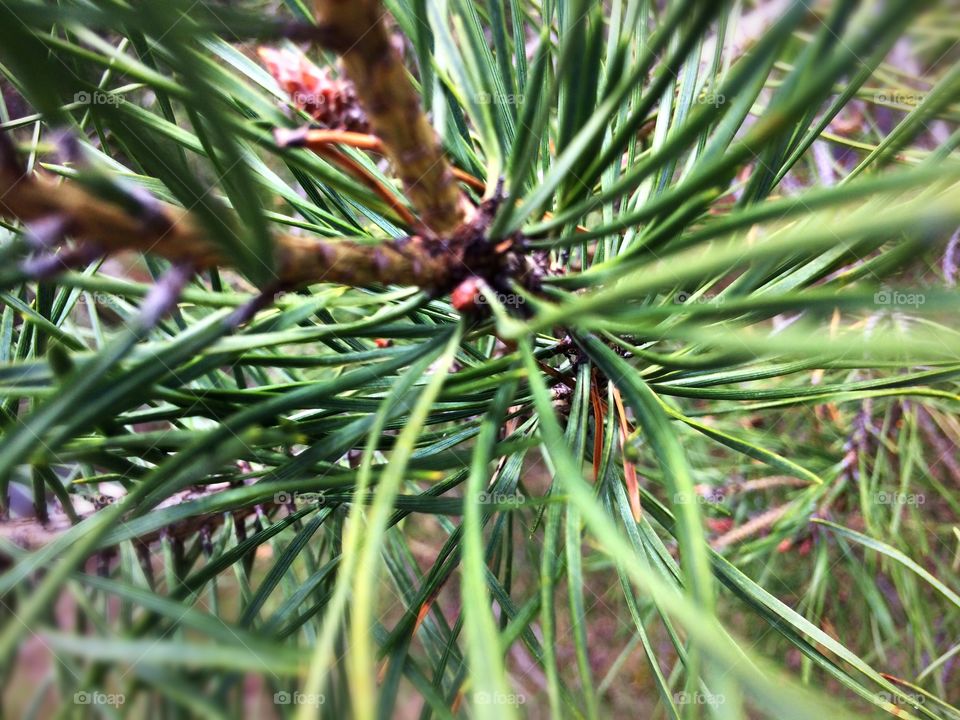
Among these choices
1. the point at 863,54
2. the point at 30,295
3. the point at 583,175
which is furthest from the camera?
the point at 30,295

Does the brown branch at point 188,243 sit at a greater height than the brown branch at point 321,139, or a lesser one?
lesser

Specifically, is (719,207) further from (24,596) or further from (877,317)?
(24,596)

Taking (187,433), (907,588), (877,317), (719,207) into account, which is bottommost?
(907,588)

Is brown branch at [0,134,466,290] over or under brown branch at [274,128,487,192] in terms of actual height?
under

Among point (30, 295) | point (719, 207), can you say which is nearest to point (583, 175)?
point (719, 207)

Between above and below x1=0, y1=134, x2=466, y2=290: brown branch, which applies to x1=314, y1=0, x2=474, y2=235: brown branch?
above

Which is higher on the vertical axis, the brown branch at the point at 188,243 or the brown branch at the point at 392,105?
the brown branch at the point at 392,105

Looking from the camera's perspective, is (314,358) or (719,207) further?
(719,207)

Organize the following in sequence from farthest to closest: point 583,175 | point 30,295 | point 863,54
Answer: point 30,295 → point 583,175 → point 863,54
